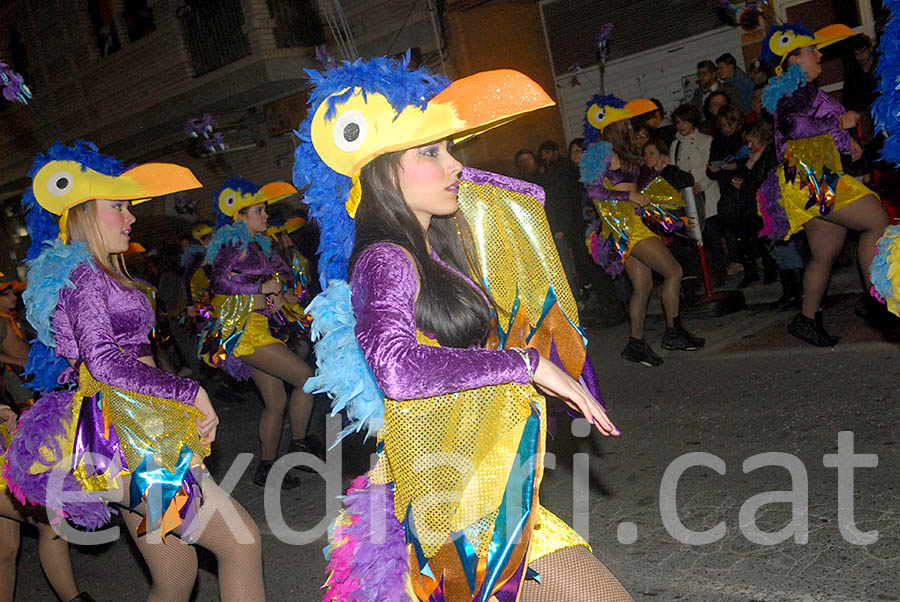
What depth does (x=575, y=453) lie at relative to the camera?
511 cm

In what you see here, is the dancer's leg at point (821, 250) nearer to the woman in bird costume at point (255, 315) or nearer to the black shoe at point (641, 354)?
the black shoe at point (641, 354)

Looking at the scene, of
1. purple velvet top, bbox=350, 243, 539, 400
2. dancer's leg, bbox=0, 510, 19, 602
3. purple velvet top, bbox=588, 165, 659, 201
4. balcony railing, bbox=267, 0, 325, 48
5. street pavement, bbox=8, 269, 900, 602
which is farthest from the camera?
balcony railing, bbox=267, 0, 325, 48

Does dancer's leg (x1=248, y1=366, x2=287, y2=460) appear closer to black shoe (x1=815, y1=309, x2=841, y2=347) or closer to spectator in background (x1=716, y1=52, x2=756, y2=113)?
black shoe (x1=815, y1=309, x2=841, y2=347)

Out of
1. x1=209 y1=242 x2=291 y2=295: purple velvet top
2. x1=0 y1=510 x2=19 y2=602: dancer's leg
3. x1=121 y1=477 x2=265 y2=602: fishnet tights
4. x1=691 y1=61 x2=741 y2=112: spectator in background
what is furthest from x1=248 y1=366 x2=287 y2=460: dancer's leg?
x1=691 y1=61 x2=741 y2=112: spectator in background

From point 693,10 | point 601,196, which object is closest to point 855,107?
point 601,196

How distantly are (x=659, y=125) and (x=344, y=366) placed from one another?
8.65m

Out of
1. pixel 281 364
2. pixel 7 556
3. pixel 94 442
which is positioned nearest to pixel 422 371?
pixel 94 442

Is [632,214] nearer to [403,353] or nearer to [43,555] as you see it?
[43,555]

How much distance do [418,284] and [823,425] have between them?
11.0 ft

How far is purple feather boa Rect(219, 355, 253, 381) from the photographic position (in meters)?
5.87

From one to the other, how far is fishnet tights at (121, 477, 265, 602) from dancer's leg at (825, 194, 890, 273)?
4286 mm

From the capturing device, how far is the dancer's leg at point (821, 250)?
18.2ft

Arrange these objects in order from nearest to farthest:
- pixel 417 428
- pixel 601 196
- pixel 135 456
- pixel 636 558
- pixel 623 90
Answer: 1. pixel 417 428
2. pixel 135 456
3. pixel 636 558
4. pixel 601 196
5. pixel 623 90

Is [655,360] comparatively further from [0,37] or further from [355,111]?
[0,37]
